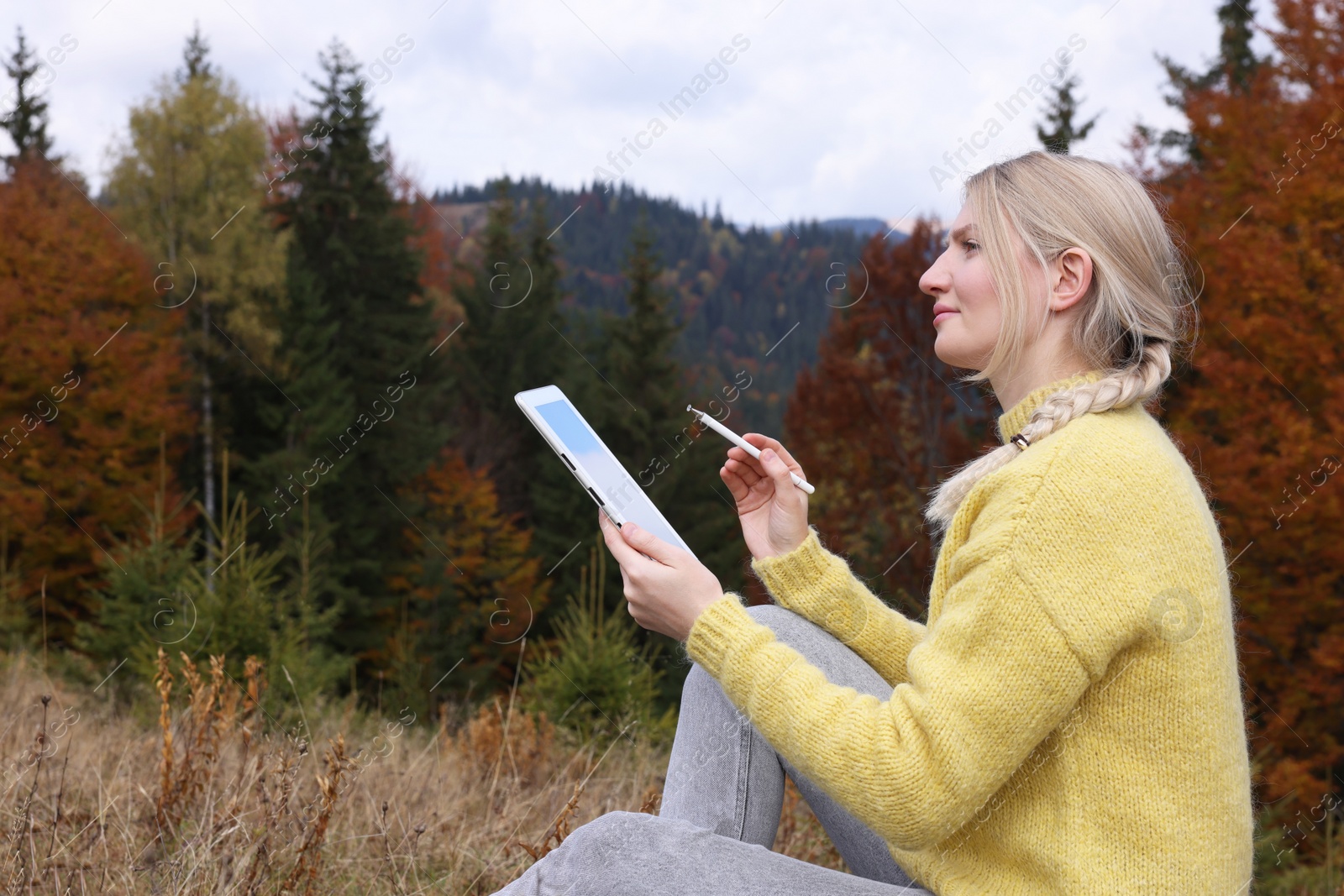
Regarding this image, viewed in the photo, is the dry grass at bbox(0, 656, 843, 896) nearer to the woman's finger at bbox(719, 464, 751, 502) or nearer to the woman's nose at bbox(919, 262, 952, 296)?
the woman's finger at bbox(719, 464, 751, 502)

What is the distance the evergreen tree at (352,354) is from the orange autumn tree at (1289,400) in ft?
49.1

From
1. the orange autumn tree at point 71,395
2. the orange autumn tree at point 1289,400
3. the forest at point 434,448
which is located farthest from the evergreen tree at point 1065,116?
the orange autumn tree at point 71,395

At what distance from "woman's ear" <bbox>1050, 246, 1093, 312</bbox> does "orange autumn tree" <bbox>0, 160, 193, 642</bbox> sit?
56.1 feet

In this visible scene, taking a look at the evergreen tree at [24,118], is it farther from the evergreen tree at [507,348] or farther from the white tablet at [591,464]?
the white tablet at [591,464]

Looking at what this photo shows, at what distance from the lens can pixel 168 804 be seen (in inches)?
98.3

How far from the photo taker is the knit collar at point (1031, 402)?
5.09 ft

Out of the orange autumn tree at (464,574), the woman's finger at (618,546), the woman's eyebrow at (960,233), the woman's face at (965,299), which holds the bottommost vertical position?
the orange autumn tree at (464,574)

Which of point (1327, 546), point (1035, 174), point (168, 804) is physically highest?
point (1035, 174)

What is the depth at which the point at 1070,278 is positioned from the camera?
1583mm

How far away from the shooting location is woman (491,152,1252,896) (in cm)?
129

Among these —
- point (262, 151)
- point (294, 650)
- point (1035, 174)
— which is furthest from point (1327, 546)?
point (262, 151)

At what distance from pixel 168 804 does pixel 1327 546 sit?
7573 mm

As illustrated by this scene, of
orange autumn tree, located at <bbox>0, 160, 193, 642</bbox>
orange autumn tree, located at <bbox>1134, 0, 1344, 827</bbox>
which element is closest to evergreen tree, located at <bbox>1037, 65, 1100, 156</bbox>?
orange autumn tree, located at <bbox>1134, 0, 1344, 827</bbox>

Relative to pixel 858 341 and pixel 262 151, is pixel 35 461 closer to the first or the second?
pixel 262 151
